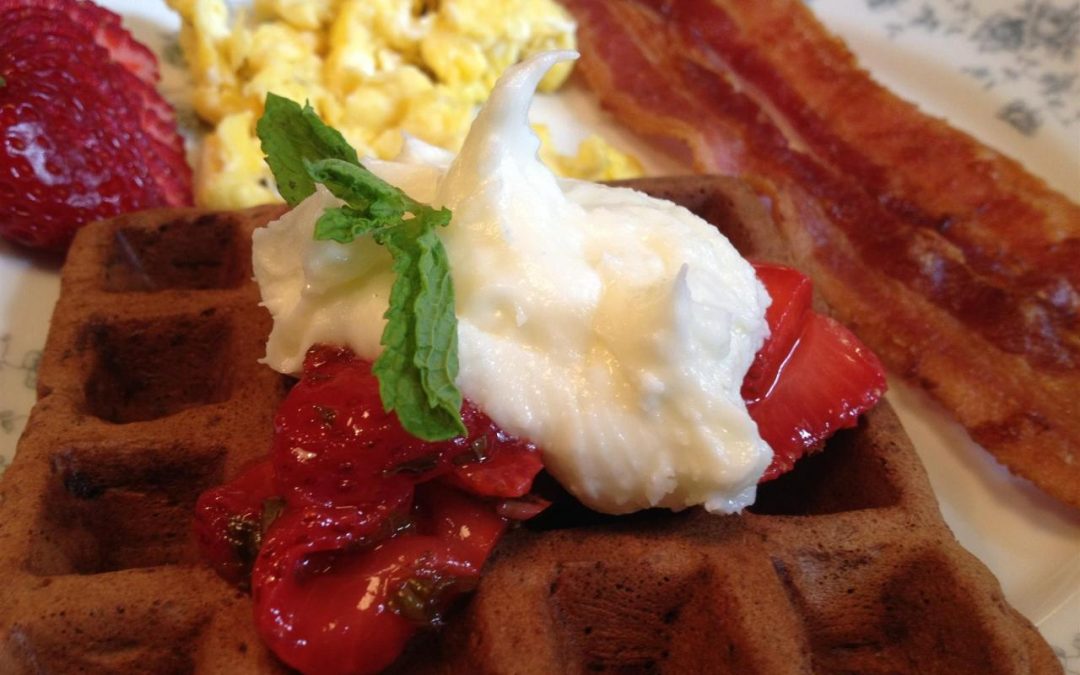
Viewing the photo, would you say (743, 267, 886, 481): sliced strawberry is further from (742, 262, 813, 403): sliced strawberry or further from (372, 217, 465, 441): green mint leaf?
(372, 217, 465, 441): green mint leaf

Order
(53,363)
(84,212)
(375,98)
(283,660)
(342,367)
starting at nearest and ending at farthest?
1. (283,660)
2. (342,367)
3. (53,363)
4. (84,212)
5. (375,98)

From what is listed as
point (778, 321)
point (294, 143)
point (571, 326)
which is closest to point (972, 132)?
point (778, 321)

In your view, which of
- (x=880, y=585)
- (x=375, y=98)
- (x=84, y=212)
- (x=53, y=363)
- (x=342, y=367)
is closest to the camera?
(x=342, y=367)

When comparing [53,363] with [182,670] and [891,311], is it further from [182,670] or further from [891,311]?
[891,311]

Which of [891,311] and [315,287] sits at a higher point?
[891,311]

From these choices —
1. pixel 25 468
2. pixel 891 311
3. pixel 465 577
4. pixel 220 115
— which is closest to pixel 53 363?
pixel 25 468

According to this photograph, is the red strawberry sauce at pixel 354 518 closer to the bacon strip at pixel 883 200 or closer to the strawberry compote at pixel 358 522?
the strawberry compote at pixel 358 522

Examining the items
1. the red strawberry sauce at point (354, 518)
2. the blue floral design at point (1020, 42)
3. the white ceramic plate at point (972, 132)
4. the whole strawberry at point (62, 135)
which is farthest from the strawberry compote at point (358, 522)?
the blue floral design at point (1020, 42)
